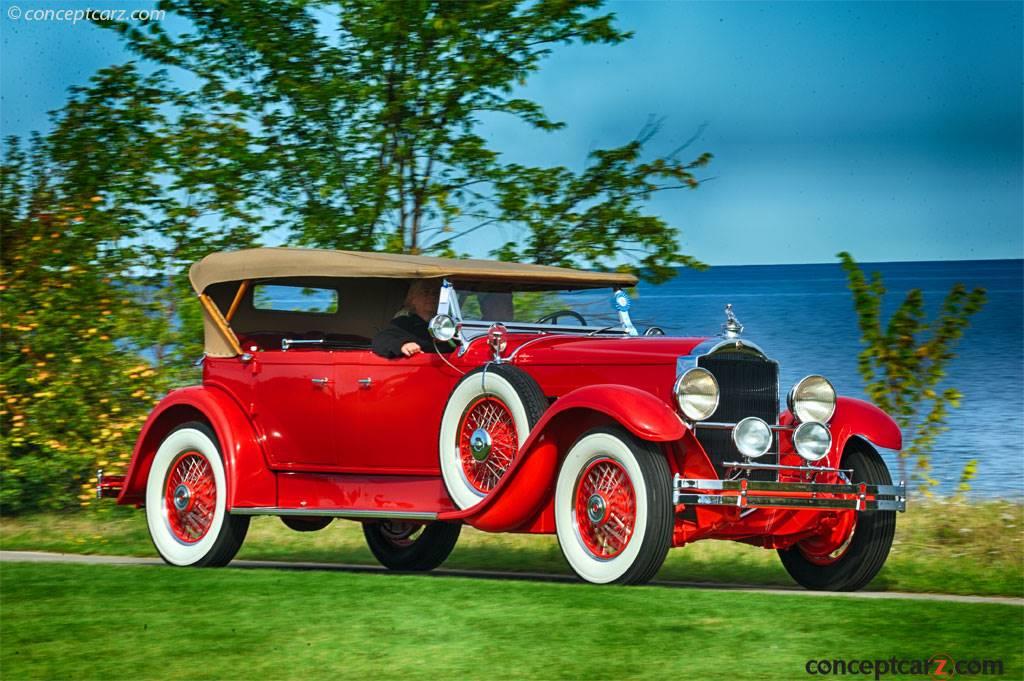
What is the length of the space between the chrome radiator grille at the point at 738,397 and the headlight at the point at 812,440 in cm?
27

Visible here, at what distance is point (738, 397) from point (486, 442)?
1415 millimetres

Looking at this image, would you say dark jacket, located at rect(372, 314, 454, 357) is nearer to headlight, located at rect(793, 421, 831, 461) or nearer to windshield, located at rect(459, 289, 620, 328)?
windshield, located at rect(459, 289, 620, 328)

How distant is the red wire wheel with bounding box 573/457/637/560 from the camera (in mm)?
7328

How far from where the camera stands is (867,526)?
26.6 ft

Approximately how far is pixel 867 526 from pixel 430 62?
22.6ft

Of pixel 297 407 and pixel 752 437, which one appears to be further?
pixel 297 407

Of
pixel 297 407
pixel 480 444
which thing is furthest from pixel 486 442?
pixel 297 407

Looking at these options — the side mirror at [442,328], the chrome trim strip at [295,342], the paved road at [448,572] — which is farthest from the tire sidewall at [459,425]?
the chrome trim strip at [295,342]

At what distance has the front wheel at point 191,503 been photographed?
945 centimetres

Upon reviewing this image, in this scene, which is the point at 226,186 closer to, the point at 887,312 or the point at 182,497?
the point at 182,497

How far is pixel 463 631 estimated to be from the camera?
6.35 m

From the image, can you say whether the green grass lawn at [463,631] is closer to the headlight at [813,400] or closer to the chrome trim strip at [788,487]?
the chrome trim strip at [788,487]

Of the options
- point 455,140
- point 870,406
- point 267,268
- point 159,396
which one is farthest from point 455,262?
point 159,396

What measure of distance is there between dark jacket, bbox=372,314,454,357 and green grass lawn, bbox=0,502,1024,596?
7.31 feet
